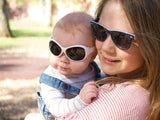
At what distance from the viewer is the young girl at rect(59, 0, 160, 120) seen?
130 cm

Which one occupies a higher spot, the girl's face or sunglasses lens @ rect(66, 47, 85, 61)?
the girl's face

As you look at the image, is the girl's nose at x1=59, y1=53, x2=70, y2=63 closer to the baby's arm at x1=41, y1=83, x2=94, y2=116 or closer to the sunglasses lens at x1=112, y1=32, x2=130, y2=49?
the baby's arm at x1=41, y1=83, x2=94, y2=116

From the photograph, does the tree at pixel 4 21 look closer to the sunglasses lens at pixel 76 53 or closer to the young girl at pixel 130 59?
the sunglasses lens at pixel 76 53

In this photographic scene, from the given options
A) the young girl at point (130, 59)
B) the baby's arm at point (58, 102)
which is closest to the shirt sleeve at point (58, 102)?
the baby's arm at point (58, 102)

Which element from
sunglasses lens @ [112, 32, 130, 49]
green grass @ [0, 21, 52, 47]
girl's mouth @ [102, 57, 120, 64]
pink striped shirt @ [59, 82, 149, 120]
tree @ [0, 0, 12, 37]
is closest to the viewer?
pink striped shirt @ [59, 82, 149, 120]

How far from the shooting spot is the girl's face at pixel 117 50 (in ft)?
4.60

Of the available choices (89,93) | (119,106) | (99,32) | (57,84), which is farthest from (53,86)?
(119,106)

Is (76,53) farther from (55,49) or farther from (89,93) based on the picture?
(89,93)

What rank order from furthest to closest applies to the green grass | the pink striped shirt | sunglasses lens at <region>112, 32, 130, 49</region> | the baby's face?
the green grass → the baby's face → sunglasses lens at <region>112, 32, 130, 49</region> → the pink striped shirt

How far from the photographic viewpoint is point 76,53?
1835 mm

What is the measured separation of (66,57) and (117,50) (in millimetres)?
540

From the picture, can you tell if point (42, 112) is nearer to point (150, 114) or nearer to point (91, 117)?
point (91, 117)

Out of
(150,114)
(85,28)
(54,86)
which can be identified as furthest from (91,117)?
(85,28)

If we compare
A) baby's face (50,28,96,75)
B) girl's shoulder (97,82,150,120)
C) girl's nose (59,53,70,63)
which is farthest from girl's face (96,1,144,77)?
girl's nose (59,53,70,63)
